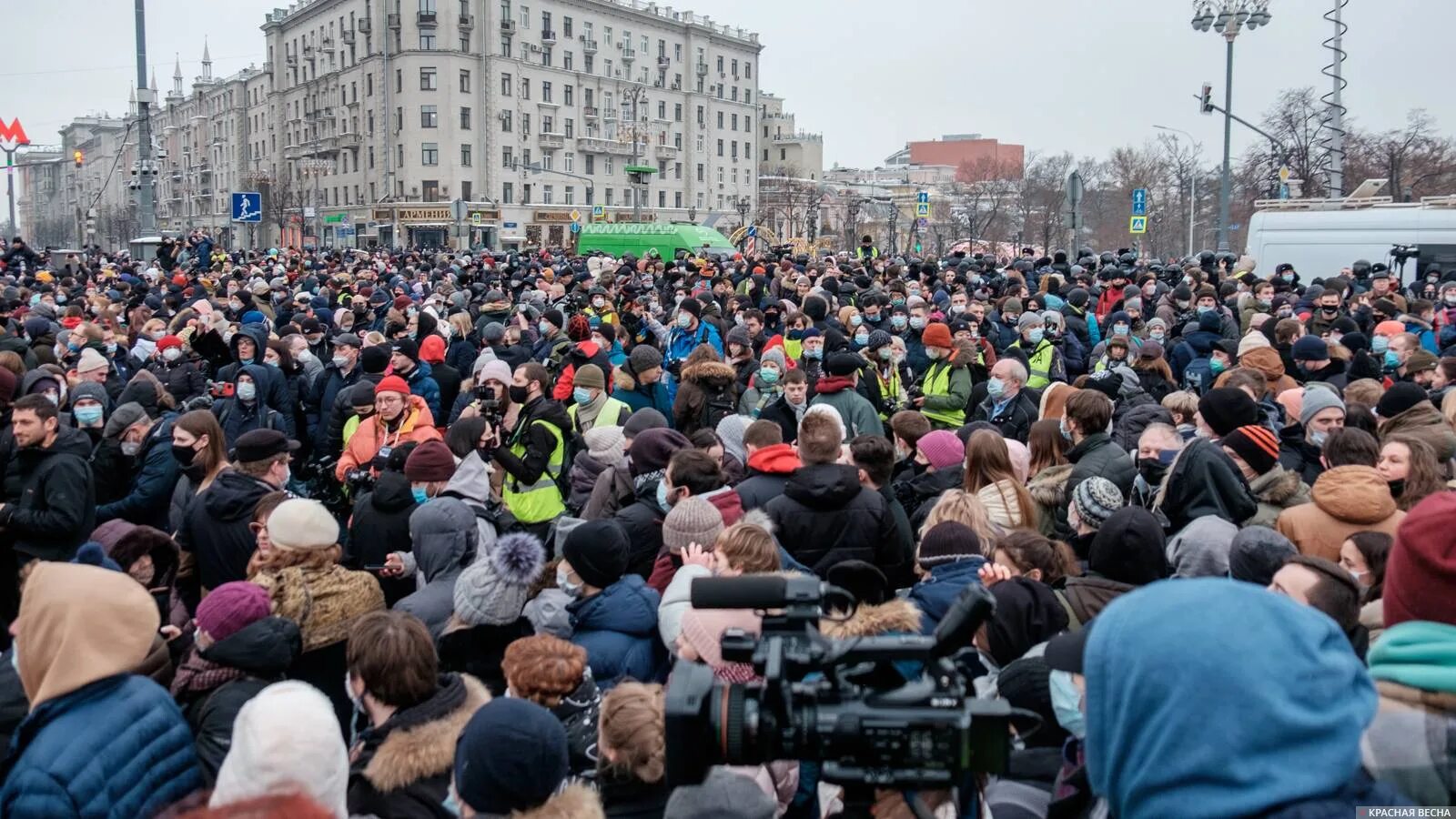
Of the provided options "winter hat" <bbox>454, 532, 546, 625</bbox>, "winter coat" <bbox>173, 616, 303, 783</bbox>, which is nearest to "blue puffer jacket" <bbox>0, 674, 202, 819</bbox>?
"winter coat" <bbox>173, 616, 303, 783</bbox>

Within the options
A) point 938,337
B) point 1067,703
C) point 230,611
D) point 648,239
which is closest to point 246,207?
point 938,337

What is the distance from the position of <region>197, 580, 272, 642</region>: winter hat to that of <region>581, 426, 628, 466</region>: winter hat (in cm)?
274

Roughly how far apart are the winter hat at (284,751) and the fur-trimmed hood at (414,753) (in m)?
0.38

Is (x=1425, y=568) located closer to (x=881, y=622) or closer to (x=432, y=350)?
(x=881, y=622)

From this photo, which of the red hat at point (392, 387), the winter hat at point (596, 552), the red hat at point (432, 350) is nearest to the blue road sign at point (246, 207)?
the red hat at point (432, 350)

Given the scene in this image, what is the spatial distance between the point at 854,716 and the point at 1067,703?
1.56 metres

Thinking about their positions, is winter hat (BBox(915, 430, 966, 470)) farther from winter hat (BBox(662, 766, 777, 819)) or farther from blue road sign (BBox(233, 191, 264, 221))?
blue road sign (BBox(233, 191, 264, 221))

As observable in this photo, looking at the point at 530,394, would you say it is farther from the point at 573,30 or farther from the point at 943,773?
the point at 573,30

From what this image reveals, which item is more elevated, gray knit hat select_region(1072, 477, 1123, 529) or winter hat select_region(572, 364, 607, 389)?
winter hat select_region(572, 364, 607, 389)

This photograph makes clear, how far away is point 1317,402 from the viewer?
6.84 meters

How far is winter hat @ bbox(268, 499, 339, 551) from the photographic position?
15.2 feet

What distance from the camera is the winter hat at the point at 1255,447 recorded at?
5.71 metres

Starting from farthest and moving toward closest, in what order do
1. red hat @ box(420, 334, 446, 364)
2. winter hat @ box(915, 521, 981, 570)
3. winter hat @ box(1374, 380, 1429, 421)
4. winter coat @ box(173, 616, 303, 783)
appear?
red hat @ box(420, 334, 446, 364), winter hat @ box(1374, 380, 1429, 421), winter hat @ box(915, 521, 981, 570), winter coat @ box(173, 616, 303, 783)

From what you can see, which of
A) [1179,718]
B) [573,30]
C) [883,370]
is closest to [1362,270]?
[883,370]
